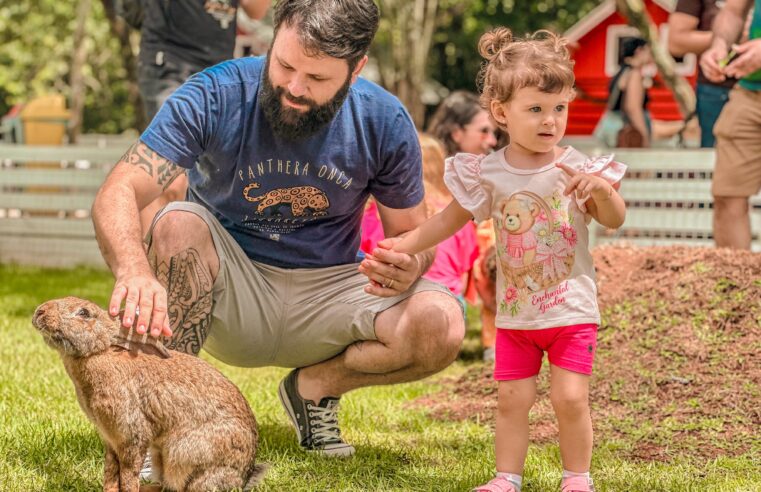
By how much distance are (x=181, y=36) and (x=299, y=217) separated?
302cm

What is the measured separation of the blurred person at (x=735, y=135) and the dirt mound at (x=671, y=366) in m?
0.55

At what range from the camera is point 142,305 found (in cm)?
315

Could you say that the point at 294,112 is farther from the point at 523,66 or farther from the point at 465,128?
the point at 465,128

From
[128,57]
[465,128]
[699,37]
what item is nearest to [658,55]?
[699,37]

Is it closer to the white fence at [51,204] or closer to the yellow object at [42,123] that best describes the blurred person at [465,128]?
the white fence at [51,204]

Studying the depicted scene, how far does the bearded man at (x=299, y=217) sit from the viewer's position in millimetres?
3848

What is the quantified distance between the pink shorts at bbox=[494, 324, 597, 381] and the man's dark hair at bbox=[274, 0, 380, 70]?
119 cm

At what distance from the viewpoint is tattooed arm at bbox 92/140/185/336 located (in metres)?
3.15

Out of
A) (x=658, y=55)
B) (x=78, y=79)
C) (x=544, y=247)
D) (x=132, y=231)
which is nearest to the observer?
(x=132, y=231)

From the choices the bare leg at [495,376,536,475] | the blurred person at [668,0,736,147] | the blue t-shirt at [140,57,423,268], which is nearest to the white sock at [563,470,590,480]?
the bare leg at [495,376,536,475]

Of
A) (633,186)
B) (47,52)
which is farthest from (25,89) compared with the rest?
(633,186)

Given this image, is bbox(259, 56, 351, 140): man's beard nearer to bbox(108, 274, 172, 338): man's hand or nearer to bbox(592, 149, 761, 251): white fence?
bbox(108, 274, 172, 338): man's hand

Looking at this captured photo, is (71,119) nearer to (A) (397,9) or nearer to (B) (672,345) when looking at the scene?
(A) (397,9)

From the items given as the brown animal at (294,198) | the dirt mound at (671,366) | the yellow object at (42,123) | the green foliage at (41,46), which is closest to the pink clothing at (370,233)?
the dirt mound at (671,366)
